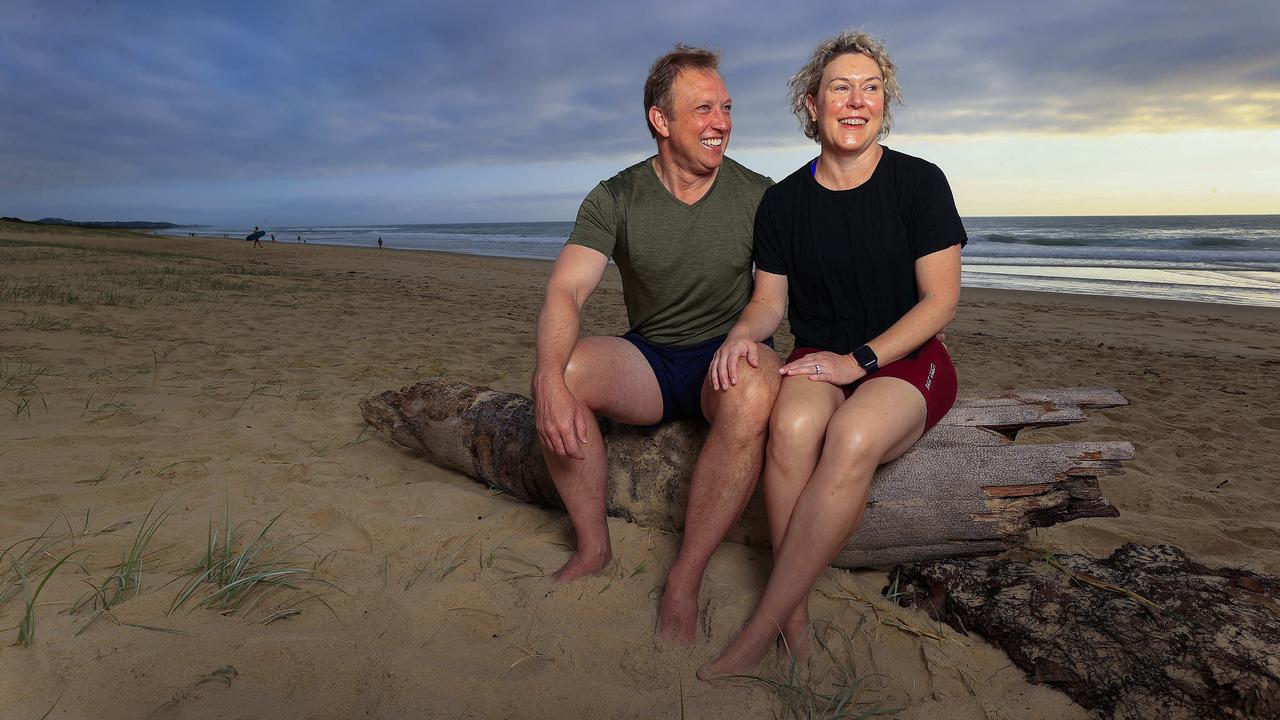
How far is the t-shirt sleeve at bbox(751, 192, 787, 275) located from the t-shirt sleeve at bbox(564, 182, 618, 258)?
1.67 feet

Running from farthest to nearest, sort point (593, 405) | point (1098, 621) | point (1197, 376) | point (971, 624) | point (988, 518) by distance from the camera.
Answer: point (1197, 376)
point (593, 405)
point (988, 518)
point (971, 624)
point (1098, 621)

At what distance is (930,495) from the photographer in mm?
2318

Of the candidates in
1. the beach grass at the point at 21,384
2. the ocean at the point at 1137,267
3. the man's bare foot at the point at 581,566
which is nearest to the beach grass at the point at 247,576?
the man's bare foot at the point at 581,566

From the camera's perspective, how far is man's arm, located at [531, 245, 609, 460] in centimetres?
238

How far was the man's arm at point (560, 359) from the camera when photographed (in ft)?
7.80

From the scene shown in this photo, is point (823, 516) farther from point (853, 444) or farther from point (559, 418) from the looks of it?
point (559, 418)

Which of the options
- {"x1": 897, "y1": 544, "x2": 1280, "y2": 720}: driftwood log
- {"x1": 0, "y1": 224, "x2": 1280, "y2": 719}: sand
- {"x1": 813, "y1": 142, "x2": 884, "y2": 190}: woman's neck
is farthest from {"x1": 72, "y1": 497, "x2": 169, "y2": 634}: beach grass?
{"x1": 813, "y1": 142, "x2": 884, "y2": 190}: woman's neck

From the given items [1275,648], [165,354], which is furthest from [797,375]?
[165,354]

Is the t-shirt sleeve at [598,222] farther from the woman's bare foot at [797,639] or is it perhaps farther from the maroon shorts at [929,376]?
the woman's bare foot at [797,639]

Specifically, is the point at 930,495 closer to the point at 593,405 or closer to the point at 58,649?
the point at 593,405

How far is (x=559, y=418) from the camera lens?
237 cm

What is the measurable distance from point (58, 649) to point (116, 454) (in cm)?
150

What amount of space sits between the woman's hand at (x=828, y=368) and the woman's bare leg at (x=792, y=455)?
11cm

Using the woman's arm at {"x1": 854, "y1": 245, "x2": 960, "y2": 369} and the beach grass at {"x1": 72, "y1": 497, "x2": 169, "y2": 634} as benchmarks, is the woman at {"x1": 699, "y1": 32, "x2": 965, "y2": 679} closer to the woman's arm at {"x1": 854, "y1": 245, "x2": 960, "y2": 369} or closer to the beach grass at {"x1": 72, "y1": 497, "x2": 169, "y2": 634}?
the woman's arm at {"x1": 854, "y1": 245, "x2": 960, "y2": 369}
